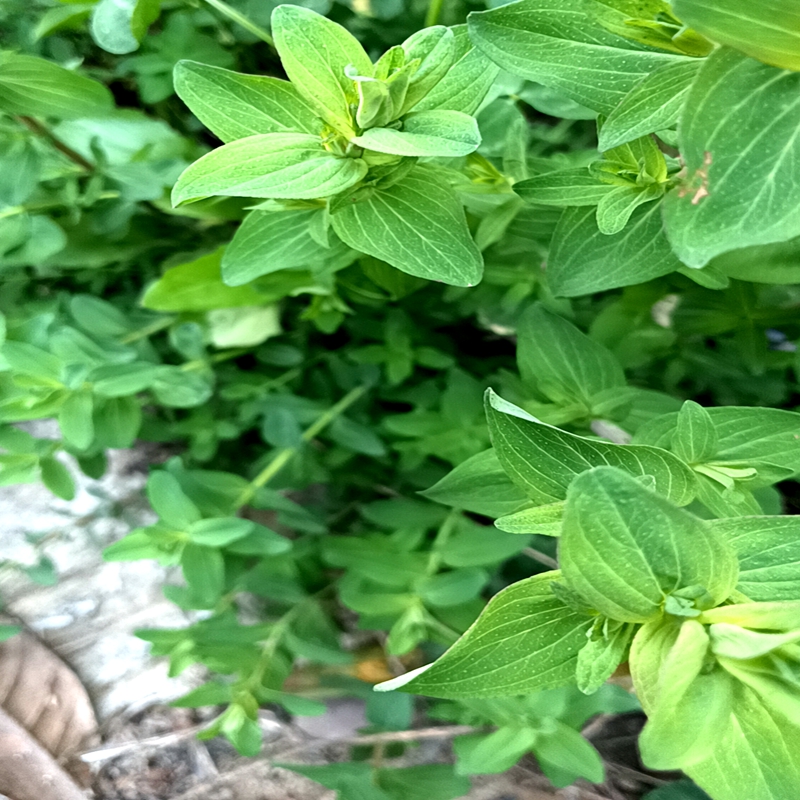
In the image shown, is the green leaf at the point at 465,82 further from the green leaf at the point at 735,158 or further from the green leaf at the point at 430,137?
the green leaf at the point at 735,158

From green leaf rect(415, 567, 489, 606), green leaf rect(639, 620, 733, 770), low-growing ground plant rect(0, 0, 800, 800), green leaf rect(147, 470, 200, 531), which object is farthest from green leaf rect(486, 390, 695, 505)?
green leaf rect(147, 470, 200, 531)

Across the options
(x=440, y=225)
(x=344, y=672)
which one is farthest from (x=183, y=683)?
(x=440, y=225)

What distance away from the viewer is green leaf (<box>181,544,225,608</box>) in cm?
73

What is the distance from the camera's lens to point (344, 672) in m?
0.99

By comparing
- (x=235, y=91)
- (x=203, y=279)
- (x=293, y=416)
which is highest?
(x=235, y=91)

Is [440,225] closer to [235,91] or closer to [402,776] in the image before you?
[235,91]

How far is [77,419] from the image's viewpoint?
72 centimetres

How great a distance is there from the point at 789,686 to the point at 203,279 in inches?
29.3

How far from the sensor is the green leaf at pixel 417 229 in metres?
0.47

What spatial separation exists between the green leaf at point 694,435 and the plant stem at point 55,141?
29.3 inches

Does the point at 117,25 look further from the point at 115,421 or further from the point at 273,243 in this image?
the point at 115,421

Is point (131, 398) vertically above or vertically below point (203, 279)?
below

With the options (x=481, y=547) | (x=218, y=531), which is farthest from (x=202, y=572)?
(x=481, y=547)

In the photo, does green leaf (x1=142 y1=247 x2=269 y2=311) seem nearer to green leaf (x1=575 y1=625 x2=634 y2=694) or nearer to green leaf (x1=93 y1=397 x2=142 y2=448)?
green leaf (x1=93 y1=397 x2=142 y2=448)
